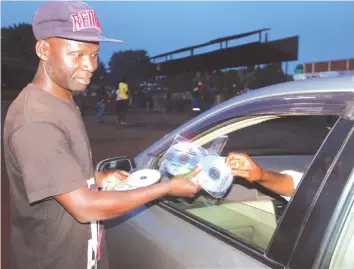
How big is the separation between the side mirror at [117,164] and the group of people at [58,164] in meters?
0.56

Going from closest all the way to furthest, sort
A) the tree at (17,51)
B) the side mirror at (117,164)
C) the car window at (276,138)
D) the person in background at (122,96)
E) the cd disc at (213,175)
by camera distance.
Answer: the cd disc at (213,175) → the side mirror at (117,164) → the car window at (276,138) → the person in background at (122,96) → the tree at (17,51)

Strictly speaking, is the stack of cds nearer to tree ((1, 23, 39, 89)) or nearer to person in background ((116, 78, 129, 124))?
person in background ((116, 78, 129, 124))

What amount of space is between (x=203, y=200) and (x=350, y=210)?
1.16 meters

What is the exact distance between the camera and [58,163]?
4.14ft

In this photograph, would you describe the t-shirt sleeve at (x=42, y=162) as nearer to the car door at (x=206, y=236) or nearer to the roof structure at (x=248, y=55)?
the car door at (x=206, y=236)

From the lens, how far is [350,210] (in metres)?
1.05

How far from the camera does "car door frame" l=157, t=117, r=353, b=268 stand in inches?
44.3

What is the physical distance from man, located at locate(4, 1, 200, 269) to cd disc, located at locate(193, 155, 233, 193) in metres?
0.10

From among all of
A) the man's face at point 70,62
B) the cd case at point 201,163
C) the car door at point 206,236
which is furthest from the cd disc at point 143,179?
the man's face at point 70,62

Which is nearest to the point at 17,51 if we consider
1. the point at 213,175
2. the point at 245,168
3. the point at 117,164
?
the point at 117,164

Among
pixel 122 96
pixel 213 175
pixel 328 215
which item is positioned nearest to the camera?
pixel 328 215

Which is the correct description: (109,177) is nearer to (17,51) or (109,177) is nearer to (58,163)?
(58,163)

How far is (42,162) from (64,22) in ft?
1.85

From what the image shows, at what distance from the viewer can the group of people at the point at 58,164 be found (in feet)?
4.14
